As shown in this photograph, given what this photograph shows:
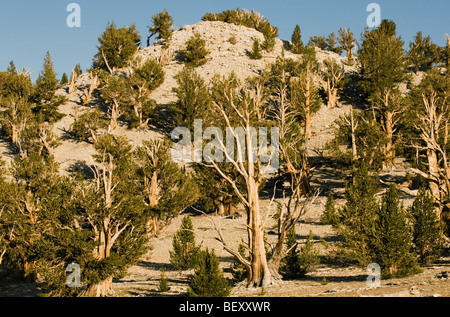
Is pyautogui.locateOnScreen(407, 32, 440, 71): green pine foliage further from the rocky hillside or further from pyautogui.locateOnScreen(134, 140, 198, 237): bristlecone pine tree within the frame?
pyautogui.locateOnScreen(134, 140, 198, 237): bristlecone pine tree

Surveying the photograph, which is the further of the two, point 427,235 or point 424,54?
point 424,54

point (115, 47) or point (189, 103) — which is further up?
point (115, 47)

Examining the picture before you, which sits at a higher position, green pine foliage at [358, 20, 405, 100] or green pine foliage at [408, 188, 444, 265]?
green pine foliage at [358, 20, 405, 100]

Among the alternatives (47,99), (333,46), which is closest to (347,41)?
(333,46)

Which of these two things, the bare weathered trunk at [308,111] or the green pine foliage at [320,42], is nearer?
the bare weathered trunk at [308,111]

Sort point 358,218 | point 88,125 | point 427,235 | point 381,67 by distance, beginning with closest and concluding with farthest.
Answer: point 427,235
point 358,218
point 88,125
point 381,67

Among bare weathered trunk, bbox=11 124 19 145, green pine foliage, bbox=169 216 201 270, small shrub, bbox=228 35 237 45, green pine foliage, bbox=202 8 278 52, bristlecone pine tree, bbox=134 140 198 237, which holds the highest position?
green pine foliage, bbox=202 8 278 52

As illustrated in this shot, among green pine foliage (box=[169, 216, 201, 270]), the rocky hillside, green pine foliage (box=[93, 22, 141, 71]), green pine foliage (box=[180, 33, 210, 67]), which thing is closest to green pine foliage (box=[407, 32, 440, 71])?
the rocky hillside

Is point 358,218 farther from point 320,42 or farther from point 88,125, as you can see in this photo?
point 320,42

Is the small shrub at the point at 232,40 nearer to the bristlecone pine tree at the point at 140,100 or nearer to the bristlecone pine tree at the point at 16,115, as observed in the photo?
the bristlecone pine tree at the point at 140,100

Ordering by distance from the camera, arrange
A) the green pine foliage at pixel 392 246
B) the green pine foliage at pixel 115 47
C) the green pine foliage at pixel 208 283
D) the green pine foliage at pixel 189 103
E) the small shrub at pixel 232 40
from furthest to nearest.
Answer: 1. the small shrub at pixel 232 40
2. the green pine foliage at pixel 115 47
3. the green pine foliage at pixel 189 103
4. the green pine foliage at pixel 392 246
5. the green pine foliage at pixel 208 283

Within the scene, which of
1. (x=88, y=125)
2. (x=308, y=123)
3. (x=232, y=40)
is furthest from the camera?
(x=232, y=40)

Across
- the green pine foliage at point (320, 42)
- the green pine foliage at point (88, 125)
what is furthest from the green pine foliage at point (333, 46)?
the green pine foliage at point (88, 125)

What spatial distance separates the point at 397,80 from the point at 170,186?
39395 mm
